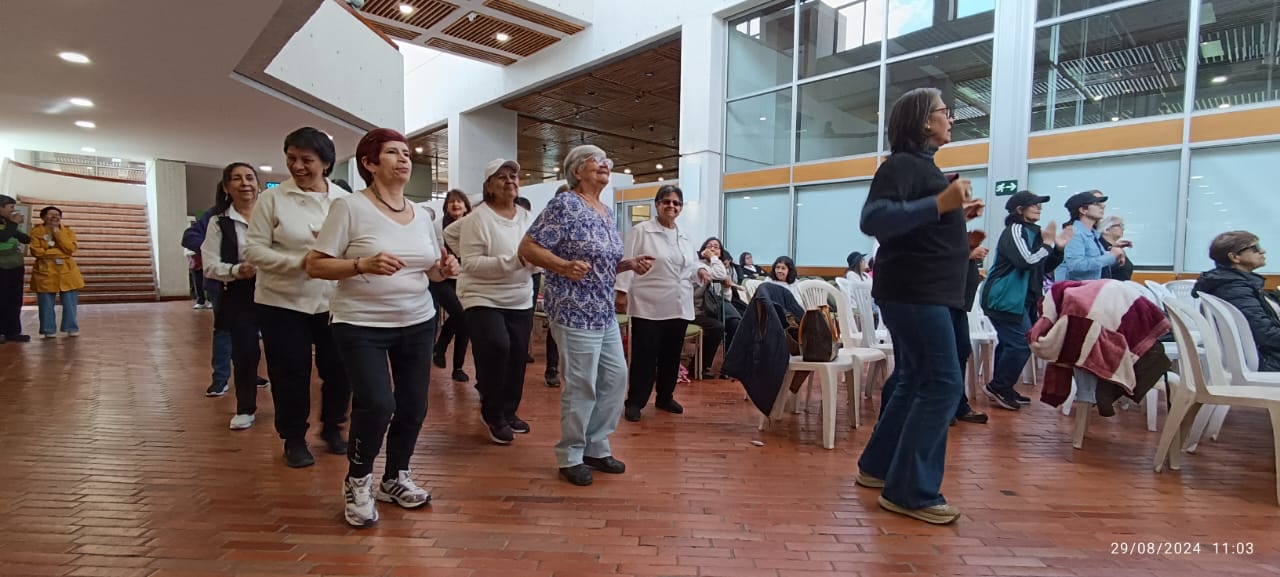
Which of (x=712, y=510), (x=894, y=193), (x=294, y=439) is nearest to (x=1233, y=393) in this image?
(x=894, y=193)

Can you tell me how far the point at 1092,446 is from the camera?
10.9 ft

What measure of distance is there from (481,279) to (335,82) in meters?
5.63

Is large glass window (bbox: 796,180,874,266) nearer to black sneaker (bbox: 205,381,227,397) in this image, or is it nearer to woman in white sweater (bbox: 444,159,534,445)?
woman in white sweater (bbox: 444,159,534,445)

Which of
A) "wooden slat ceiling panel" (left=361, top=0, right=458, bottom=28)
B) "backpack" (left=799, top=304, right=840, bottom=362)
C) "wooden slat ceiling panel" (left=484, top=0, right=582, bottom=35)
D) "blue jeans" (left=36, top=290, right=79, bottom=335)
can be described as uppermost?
"wooden slat ceiling panel" (left=484, top=0, right=582, bottom=35)

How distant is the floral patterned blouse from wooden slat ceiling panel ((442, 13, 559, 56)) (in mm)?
9562

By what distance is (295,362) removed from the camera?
108 inches

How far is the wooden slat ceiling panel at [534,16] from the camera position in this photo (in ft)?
33.6

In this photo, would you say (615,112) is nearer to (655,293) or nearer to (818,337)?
(655,293)

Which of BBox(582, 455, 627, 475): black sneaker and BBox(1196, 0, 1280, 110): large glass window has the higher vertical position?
BBox(1196, 0, 1280, 110): large glass window

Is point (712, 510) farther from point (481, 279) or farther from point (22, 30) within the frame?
point (22, 30)

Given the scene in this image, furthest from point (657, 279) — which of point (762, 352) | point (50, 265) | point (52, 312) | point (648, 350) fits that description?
point (52, 312)

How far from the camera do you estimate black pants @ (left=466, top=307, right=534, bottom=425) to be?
10.1ft

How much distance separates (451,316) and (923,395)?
3377 millimetres
